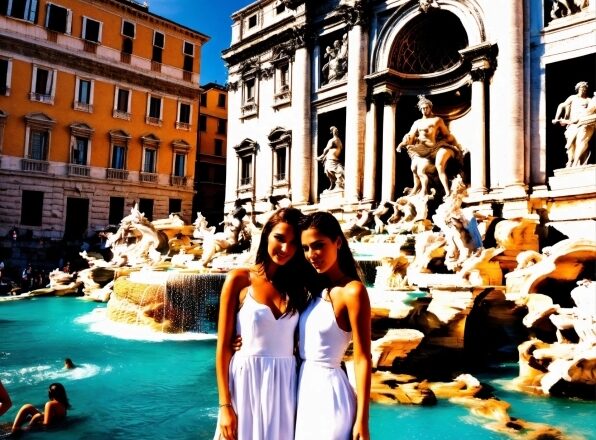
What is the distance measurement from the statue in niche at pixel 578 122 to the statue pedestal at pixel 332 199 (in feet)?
22.6

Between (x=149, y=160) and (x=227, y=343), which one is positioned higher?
(x=149, y=160)

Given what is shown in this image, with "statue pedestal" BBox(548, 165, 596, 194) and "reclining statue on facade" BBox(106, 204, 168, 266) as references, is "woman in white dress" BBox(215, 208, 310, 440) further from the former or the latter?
"reclining statue on facade" BBox(106, 204, 168, 266)

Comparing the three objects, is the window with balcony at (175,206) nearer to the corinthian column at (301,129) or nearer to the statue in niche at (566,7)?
the corinthian column at (301,129)

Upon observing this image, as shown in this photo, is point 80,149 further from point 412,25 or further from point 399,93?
point 412,25

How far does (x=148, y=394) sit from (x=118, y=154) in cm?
2205

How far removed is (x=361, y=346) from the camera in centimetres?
191

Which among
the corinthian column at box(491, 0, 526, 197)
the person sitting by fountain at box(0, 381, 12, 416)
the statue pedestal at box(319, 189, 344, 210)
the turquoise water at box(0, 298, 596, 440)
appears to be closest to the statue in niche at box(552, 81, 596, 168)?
the corinthian column at box(491, 0, 526, 197)

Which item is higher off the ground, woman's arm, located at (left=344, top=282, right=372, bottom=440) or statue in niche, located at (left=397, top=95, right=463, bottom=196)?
statue in niche, located at (left=397, top=95, right=463, bottom=196)

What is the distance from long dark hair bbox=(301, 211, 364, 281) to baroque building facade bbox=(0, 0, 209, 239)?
22.9 meters

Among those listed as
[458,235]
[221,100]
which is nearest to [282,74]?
[458,235]

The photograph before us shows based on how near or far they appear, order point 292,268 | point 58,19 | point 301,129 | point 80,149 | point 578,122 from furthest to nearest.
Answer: point 80,149, point 58,19, point 301,129, point 578,122, point 292,268

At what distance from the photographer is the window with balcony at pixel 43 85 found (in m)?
22.7

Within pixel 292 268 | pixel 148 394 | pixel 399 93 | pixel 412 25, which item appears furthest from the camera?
pixel 399 93

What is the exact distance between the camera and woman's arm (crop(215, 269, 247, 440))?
204 centimetres
